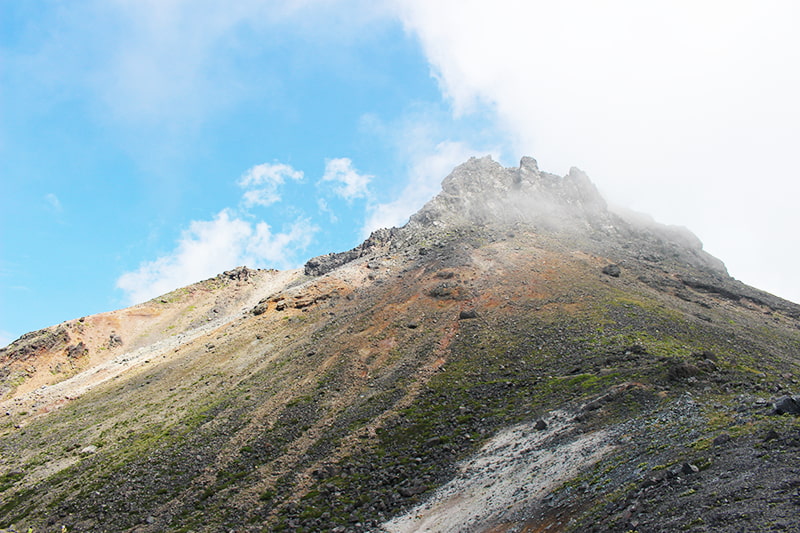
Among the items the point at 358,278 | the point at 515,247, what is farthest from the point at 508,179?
the point at 358,278

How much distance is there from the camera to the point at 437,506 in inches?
1112

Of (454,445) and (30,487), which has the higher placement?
(30,487)

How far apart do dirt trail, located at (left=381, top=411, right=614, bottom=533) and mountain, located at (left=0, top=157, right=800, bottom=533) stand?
0.18 m

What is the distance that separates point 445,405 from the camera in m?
42.2

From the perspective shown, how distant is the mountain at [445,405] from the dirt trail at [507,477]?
180 millimetres

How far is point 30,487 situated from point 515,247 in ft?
240

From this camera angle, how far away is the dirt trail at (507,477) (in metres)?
25.0

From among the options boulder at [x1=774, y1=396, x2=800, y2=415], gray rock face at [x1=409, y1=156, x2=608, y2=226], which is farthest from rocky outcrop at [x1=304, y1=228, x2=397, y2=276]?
boulder at [x1=774, y1=396, x2=800, y2=415]

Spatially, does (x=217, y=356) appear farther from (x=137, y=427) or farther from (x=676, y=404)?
(x=676, y=404)

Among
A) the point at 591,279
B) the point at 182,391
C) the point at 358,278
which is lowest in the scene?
the point at 591,279

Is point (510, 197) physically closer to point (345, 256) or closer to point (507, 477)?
point (345, 256)

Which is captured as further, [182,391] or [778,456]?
[182,391]

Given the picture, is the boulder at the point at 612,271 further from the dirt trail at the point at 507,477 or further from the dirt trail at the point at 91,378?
the dirt trail at the point at 91,378

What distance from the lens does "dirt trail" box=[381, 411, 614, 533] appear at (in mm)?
24969
